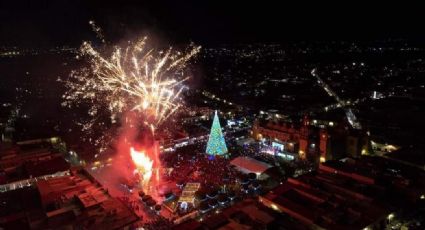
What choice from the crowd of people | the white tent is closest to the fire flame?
→ the crowd of people

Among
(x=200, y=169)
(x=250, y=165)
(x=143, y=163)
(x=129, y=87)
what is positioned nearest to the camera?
(x=200, y=169)

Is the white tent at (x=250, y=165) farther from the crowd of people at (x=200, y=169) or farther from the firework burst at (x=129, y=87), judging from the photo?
the firework burst at (x=129, y=87)

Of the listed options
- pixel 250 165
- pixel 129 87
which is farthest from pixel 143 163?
pixel 129 87

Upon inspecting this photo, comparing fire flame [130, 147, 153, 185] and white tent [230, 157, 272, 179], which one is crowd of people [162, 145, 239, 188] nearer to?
white tent [230, 157, 272, 179]

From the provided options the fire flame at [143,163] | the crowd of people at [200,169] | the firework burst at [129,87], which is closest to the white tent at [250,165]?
the crowd of people at [200,169]

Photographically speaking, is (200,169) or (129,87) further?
(129,87)

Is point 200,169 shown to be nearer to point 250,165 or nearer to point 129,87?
point 250,165

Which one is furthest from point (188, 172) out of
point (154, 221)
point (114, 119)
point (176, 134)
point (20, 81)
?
point (20, 81)

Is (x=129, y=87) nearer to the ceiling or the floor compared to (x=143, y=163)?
nearer to the ceiling
